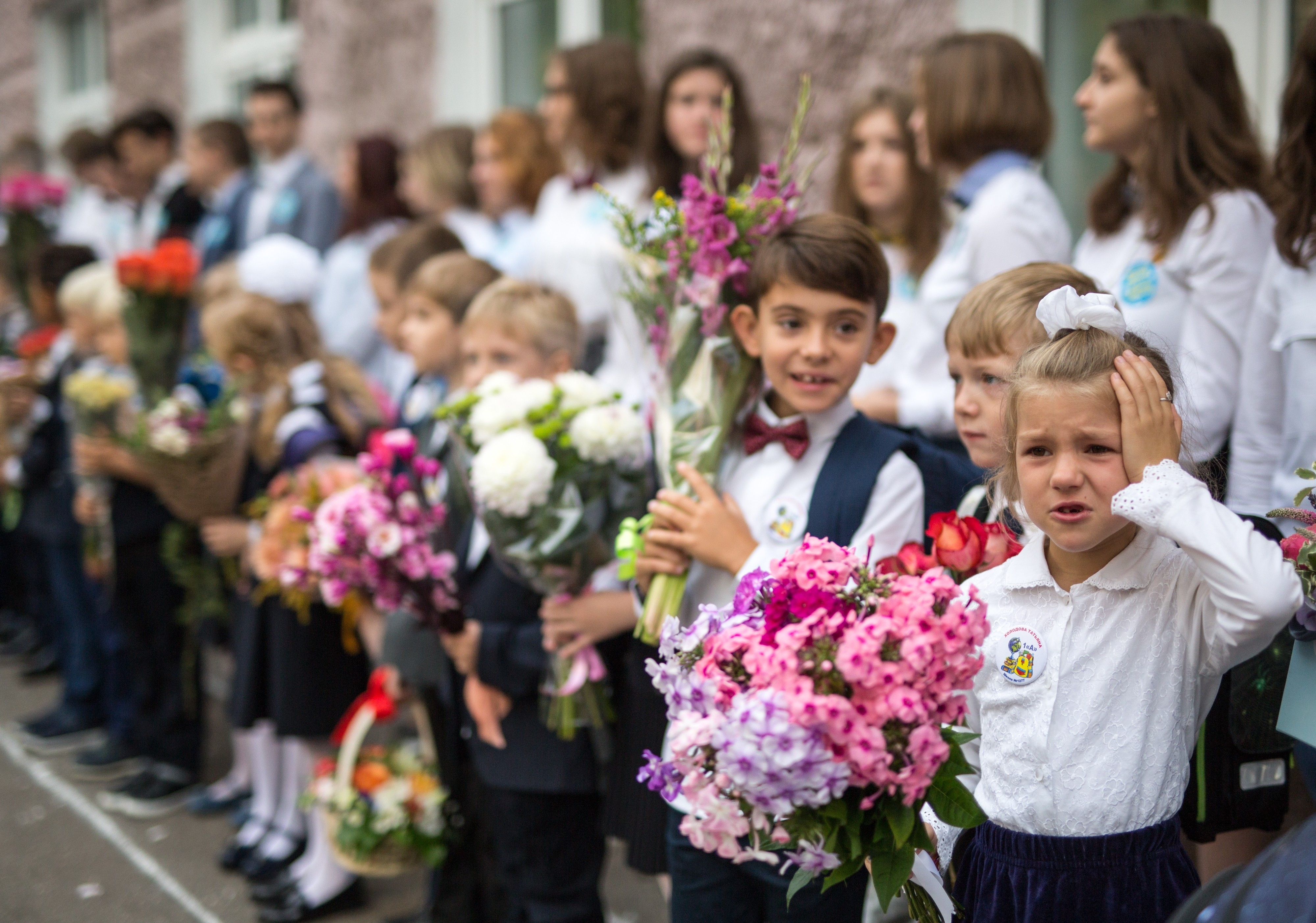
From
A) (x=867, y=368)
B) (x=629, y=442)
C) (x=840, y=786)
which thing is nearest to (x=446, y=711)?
(x=629, y=442)

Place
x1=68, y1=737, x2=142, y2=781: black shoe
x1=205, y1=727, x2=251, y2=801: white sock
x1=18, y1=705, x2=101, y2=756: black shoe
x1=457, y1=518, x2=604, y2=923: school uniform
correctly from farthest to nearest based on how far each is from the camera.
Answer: x1=18, y1=705, x2=101, y2=756: black shoe → x1=68, y1=737, x2=142, y2=781: black shoe → x1=205, y1=727, x2=251, y2=801: white sock → x1=457, y1=518, x2=604, y2=923: school uniform

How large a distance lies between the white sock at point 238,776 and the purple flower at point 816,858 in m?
3.38

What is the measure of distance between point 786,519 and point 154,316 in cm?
317

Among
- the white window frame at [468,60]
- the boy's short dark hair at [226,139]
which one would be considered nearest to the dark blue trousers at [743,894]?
the white window frame at [468,60]

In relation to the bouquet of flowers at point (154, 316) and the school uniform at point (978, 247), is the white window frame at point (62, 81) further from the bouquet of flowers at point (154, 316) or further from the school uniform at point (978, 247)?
the school uniform at point (978, 247)

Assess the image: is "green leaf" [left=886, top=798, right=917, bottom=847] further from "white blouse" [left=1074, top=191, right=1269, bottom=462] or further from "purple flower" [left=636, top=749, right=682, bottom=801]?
"white blouse" [left=1074, top=191, right=1269, bottom=462]

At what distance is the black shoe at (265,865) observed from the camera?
4.05 metres

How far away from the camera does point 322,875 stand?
3871 mm

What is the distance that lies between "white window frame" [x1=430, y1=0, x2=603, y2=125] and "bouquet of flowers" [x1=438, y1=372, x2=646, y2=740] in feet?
16.3

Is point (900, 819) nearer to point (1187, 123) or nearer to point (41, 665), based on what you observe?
point (1187, 123)

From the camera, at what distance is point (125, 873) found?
4.21 metres

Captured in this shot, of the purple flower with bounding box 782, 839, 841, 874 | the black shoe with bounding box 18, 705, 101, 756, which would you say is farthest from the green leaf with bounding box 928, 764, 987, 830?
the black shoe with bounding box 18, 705, 101, 756

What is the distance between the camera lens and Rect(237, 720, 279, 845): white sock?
4.27 meters

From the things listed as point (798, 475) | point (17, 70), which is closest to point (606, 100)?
point (798, 475)
